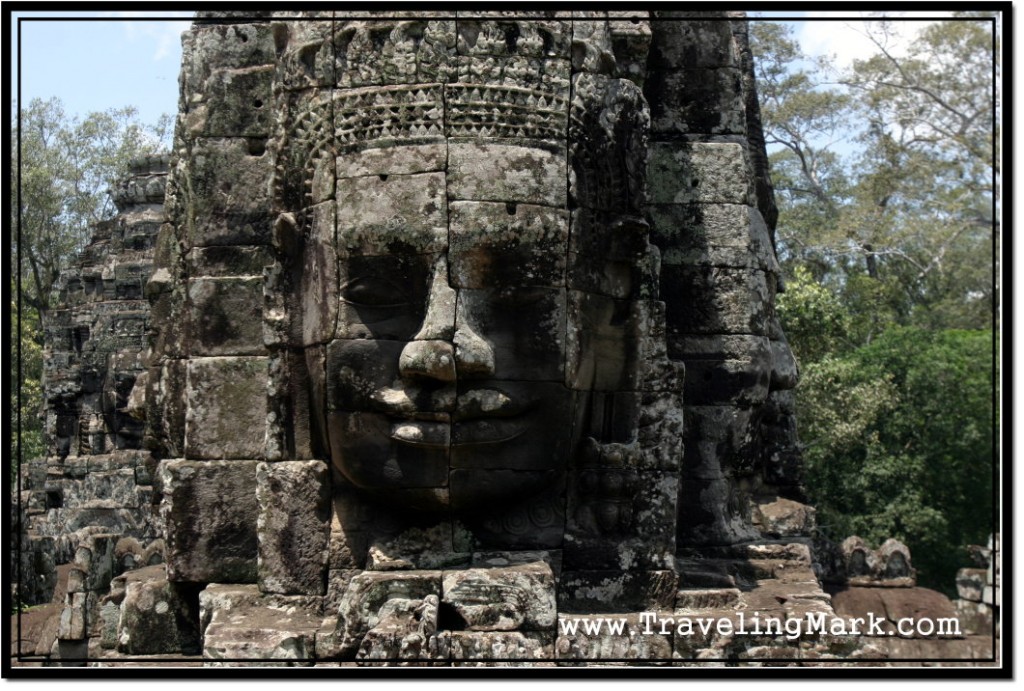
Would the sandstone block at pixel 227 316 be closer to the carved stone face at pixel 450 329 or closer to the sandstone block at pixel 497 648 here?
the carved stone face at pixel 450 329

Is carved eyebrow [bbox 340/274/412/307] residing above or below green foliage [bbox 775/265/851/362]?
below

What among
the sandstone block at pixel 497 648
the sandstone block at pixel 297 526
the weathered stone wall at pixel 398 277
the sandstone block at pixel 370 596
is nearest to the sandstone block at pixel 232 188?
the weathered stone wall at pixel 398 277

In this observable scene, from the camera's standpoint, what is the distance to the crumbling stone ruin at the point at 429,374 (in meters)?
6.92

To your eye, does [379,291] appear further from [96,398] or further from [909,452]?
[909,452]

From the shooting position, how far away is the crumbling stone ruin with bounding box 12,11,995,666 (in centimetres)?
692

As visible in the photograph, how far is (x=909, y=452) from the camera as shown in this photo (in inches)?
990

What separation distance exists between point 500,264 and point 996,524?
321 cm

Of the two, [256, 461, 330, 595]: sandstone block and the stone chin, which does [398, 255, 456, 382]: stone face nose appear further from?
[256, 461, 330, 595]: sandstone block

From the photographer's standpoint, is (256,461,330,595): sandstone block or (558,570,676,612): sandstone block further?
(256,461,330,595): sandstone block

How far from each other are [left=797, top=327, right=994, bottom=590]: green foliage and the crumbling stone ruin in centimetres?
1616

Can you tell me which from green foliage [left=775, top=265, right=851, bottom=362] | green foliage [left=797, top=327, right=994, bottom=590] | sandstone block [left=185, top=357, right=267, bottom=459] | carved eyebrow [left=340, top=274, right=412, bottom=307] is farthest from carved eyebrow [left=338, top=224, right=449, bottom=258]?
green foliage [left=797, top=327, right=994, bottom=590]

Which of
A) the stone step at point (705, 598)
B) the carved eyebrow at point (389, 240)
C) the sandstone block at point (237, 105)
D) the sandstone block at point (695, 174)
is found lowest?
the stone step at point (705, 598)

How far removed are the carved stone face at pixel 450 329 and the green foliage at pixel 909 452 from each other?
17.7 meters

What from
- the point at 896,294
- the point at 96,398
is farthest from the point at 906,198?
the point at 96,398
